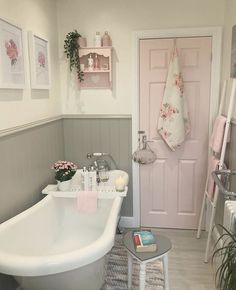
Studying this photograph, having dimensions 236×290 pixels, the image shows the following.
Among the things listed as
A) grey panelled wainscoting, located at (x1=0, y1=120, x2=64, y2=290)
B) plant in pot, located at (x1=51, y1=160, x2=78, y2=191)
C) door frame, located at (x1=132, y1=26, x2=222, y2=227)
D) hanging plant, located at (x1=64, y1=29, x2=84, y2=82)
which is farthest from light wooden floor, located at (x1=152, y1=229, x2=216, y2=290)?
hanging plant, located at (x1=64, y1=29, x2=84, y2=82)

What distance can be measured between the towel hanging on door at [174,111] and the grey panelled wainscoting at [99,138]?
393 mm

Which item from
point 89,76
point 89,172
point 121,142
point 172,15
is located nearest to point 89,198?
point 89,172

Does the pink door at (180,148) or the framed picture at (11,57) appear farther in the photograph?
the pink door at (180,148)

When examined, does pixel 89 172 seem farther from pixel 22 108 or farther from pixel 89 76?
pixel 89 76

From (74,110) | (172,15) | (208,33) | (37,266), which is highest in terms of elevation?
(172,15)

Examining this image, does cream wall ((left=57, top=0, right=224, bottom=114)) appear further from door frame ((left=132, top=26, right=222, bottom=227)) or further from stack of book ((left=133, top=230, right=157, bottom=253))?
stack of book ((left=133, top=230, right=157, bottom=253))

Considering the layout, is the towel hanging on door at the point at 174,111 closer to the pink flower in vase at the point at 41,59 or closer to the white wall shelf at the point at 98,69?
the white wall shelf at the point at 98,69

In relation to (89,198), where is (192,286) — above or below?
below

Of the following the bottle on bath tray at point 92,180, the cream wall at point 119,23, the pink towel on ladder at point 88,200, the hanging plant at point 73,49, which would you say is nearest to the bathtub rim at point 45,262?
the pink towel on ladder at point 88,200

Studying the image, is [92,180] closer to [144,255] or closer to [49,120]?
[49,120]

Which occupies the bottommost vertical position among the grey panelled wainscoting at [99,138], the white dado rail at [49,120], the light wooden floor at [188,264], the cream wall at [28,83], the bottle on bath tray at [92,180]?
the light wooden floor at [188,264]

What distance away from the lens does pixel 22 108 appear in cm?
230

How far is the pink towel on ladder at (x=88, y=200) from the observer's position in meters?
2.47

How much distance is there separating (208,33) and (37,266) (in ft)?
8.38
